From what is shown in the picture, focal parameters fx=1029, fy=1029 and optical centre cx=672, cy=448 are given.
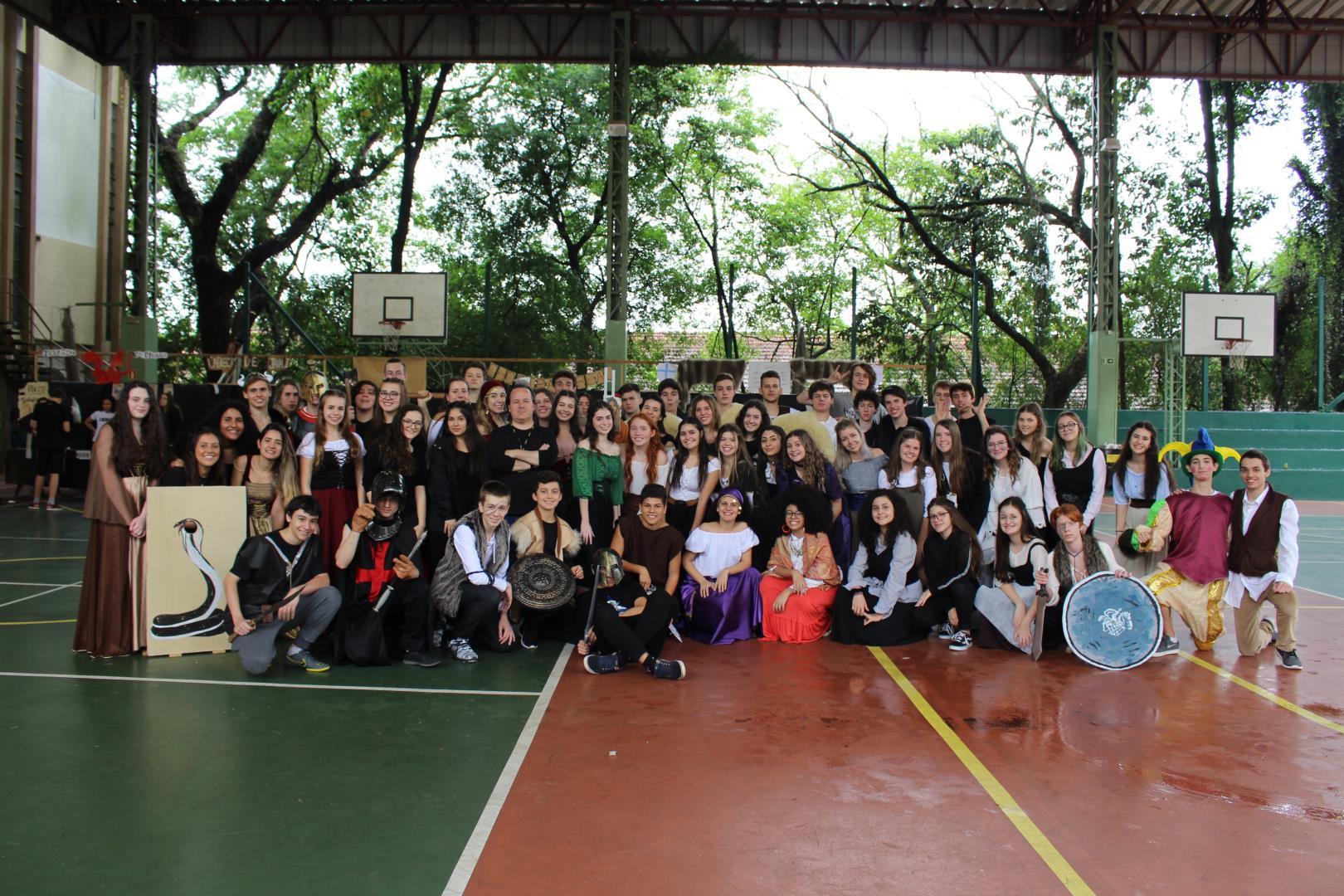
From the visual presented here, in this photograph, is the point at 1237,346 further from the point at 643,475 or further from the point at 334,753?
the point at 334,753

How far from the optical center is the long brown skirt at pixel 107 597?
673 centimetres

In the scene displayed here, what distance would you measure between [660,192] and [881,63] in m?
11.3

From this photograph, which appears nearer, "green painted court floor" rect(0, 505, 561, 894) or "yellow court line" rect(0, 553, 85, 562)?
"green painted court floor" rect(0, 505, 561, 894)

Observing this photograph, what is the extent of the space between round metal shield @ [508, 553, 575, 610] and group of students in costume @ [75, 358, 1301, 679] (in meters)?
0.12

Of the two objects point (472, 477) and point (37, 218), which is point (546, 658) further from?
point (37, 218)

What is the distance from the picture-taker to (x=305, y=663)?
6.50 metres

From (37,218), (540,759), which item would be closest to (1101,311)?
(540,759)

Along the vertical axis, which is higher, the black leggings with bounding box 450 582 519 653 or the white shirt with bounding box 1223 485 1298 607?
the white shirt with bounding box 1223 485 1298 607

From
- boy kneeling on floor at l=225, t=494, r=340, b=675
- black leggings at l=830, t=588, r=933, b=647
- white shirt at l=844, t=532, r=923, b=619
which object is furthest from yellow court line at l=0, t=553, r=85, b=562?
white shirt at l=844, t=532, r=923, b=619

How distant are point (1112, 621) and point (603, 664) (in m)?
3.33

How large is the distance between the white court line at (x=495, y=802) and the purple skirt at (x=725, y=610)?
143 cm

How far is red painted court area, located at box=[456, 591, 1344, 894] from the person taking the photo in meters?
3.75

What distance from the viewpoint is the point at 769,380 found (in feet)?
30.8

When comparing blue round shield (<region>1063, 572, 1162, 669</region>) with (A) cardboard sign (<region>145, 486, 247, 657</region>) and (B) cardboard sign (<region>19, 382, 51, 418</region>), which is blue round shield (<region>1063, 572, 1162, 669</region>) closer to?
(A) cardboard sign (<region>145, 486, 247, 657</region>)
